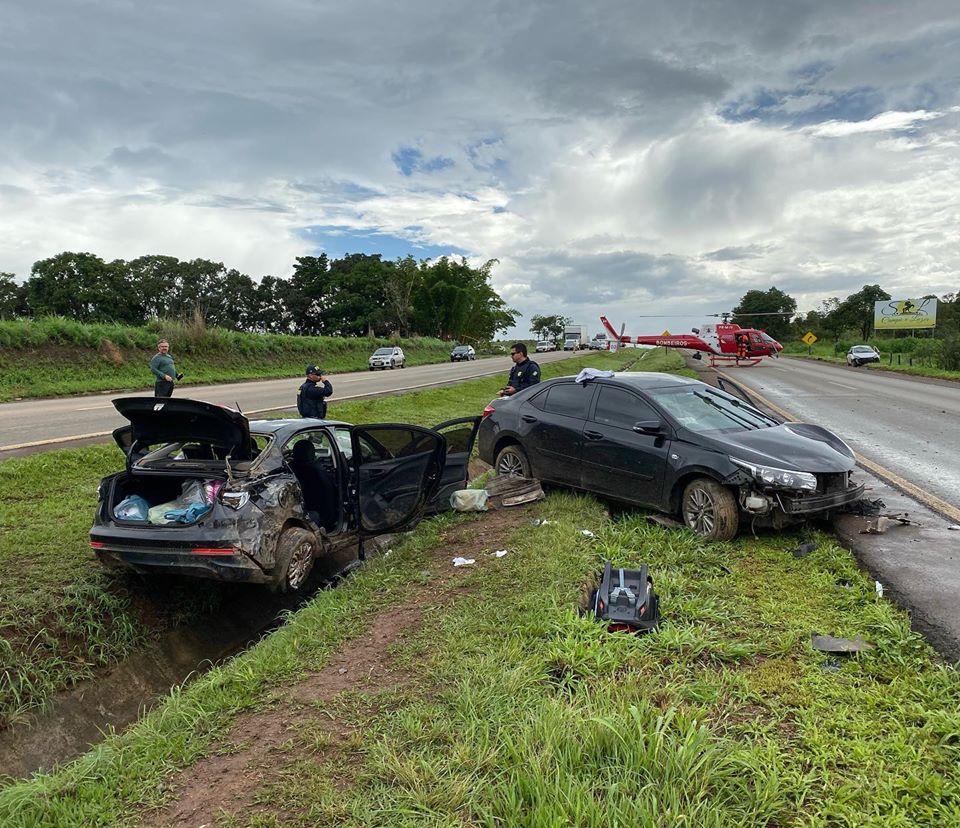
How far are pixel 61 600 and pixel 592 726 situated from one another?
14.8 feet

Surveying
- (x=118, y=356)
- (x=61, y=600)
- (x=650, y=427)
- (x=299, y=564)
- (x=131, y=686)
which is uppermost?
(x=118, y=356)

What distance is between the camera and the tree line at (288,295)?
59875mm

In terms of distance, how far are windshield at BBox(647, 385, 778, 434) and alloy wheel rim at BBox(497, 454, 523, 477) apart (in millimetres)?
1905

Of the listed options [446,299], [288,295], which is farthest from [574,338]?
[288,295]

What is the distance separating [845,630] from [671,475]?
225cm

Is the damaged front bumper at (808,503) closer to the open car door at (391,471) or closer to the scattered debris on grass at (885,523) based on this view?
the scattered debris on grass at (885,523)

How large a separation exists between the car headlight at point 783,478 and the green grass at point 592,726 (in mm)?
892

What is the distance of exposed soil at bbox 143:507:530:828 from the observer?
2674 millimetres

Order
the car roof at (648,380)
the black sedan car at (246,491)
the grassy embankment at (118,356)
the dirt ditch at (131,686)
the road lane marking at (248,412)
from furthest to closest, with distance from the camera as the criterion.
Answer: the grassy embankment at (118,356)
the road lane marking at (248,412)
the car roof at (648,380)
the black sedan car at (246,491)
the dirt ditch at (131,686)

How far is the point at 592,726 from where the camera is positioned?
108 inches

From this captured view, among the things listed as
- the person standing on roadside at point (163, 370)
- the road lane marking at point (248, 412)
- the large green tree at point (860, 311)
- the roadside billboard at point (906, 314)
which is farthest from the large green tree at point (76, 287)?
the large green tree at point (860, 311)

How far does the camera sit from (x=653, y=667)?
3.44 meters

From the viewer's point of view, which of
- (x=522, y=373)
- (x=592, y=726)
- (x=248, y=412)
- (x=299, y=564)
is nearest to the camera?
(x=592, y=726)

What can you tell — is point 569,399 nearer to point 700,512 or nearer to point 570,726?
point 700,512
